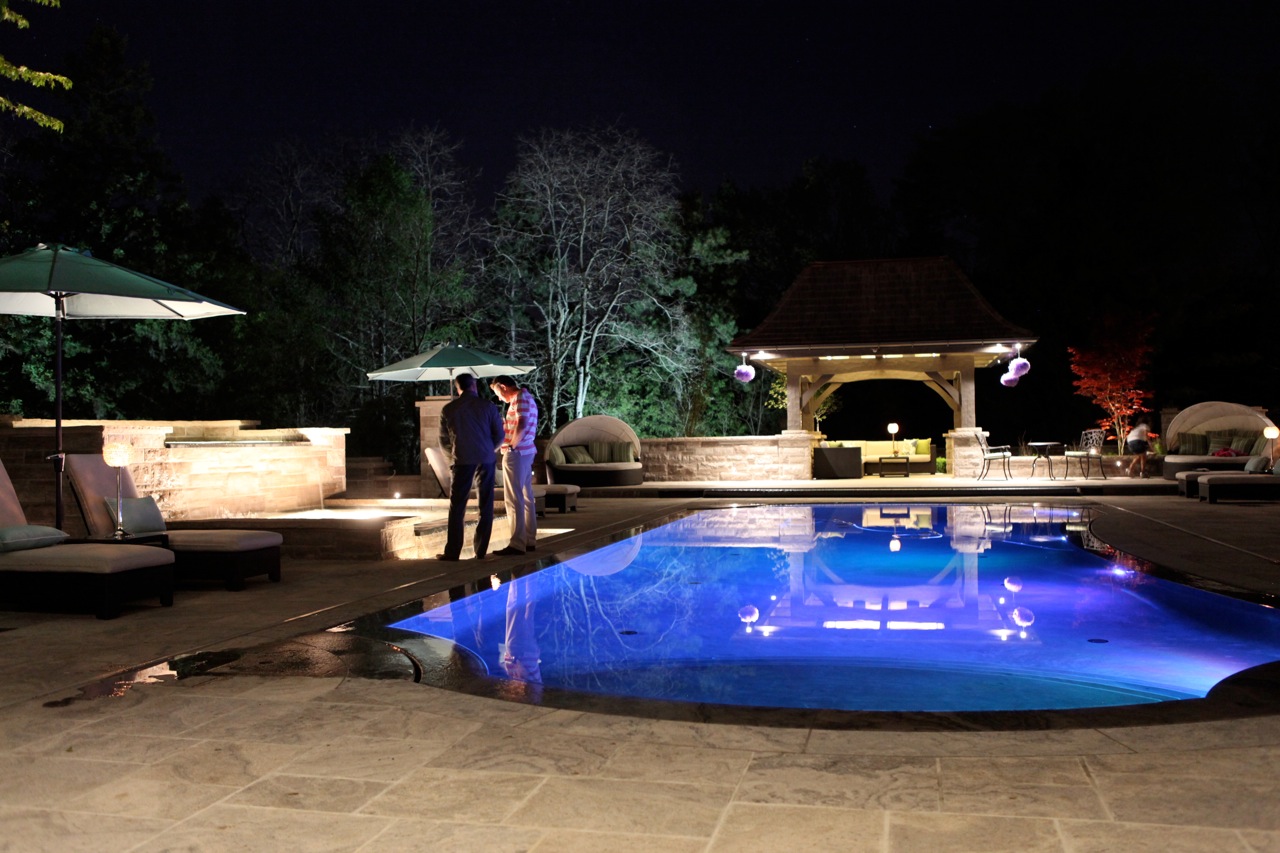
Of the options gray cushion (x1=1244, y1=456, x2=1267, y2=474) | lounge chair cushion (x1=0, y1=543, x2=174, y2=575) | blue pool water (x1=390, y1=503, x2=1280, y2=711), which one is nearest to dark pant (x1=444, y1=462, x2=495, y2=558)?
blue pool water (x1=390, y1=503, x2=1280, y2=711)

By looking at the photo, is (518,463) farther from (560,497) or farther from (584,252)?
(584,252)

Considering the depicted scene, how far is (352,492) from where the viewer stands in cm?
1504

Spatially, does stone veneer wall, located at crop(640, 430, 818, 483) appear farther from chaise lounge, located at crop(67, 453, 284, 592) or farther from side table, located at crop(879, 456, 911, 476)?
chaise lounge, located at crop(67, 453, 284, 592)

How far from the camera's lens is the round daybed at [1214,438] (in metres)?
16.6

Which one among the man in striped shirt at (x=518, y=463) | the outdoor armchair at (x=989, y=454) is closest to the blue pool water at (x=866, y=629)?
the man in striped shirt at (x=518, y=463)

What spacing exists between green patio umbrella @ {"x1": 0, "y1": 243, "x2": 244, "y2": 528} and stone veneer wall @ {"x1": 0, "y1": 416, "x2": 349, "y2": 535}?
54.3 inches

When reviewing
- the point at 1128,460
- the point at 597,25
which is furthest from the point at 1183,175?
the point at 597,25

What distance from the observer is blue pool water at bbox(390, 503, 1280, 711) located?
14.8ft

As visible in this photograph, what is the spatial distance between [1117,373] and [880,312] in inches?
245

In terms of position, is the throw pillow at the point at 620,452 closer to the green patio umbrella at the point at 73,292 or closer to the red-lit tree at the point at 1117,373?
the red-lit tree at the point at 1117,373

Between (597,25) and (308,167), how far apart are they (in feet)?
26.4

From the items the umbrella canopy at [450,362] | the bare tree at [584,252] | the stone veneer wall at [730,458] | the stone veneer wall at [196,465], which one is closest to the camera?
the stone veneer wall at [196,465]

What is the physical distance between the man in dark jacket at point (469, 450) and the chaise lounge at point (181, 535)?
1584mm

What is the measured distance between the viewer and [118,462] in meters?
6.68
